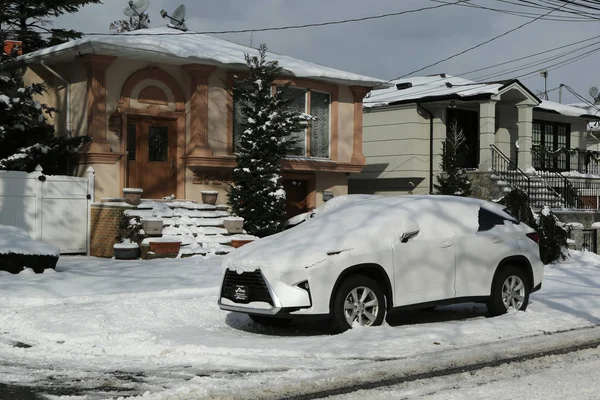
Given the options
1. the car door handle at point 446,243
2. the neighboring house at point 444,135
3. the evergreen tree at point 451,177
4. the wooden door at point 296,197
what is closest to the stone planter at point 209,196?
the wooden door at point 296,197

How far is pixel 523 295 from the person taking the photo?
11.5 metres

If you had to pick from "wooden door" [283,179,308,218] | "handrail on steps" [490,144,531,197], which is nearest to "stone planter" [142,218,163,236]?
"wooden door" [283,179,308,218]

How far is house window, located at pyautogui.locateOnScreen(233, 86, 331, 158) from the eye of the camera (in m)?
24.7

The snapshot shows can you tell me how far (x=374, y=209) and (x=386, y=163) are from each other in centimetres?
1915

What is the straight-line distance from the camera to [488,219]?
1152 cm

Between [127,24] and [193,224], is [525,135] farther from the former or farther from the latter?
[127,24]

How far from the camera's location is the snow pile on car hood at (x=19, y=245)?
14367 millimetres

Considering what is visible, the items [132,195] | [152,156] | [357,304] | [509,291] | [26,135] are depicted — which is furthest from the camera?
[152,156]

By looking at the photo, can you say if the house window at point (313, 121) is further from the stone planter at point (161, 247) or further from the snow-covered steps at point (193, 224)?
the stone planter at point (161, 247)

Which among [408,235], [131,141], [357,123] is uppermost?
[357,123]

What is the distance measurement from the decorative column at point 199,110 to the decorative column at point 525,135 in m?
12.6

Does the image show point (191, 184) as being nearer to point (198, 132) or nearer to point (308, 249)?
point (198, 132)

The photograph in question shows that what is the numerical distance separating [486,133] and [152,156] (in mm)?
11794

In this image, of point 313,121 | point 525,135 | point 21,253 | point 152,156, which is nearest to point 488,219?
point 21,253
